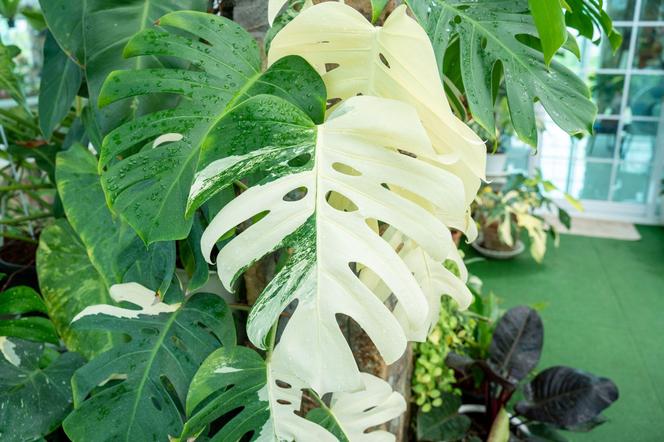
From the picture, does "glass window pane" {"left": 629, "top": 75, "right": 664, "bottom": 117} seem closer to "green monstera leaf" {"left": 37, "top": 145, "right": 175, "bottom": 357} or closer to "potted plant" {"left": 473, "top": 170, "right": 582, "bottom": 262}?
"potted plant" {"left": 473, "top": 170, "right": 582, "bottom": 262}

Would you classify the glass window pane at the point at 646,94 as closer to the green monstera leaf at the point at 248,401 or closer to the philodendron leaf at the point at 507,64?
the philodendron leaf at the point at 507,64

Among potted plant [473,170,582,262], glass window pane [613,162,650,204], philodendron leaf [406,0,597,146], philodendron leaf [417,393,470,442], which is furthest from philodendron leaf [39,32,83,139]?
glass window pane [613,162,650,204]

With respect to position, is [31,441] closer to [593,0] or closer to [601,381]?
[593,0]

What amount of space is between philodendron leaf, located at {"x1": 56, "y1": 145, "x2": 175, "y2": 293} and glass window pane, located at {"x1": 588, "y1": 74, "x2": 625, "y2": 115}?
3345 millimetres

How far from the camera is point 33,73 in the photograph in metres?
3.19

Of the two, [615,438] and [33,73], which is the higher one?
[33,73]

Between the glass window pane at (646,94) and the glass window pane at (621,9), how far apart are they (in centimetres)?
36

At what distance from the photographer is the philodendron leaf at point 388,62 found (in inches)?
21.6

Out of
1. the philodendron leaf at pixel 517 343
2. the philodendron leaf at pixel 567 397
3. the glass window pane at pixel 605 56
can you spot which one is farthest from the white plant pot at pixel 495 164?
the philodendron leaf at pixel 567 397

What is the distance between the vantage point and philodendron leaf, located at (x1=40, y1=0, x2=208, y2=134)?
0.66 m

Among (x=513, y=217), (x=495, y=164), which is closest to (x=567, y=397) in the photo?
(x=513, y=217)

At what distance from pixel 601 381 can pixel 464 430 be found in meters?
0.38

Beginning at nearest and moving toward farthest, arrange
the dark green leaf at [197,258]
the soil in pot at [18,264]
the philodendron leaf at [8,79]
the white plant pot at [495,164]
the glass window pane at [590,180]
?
the dark green leaf at [197,258]
the philodendron leaf at [8,79]
the soil in pot at [18,264]
the white plant pot at [495,164]
the glass window pane at [590,180]

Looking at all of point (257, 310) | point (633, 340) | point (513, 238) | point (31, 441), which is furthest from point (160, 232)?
point (513, 238)
